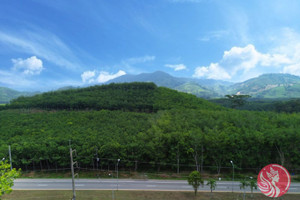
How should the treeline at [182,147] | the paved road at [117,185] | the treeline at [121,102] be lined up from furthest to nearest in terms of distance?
1. the treeline at [121,102]
2. the treeline at [182,147]
3. the paved road at [117,185]

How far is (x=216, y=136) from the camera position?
106 ft

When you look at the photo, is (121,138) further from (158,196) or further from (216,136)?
(216,136)

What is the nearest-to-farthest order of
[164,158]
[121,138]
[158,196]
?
[158,196] < [164,158] < [121,138]

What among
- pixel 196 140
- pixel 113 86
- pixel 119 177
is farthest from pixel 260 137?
pixel 113 86

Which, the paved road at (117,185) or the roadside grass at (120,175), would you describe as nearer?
the paved road at (117,185)

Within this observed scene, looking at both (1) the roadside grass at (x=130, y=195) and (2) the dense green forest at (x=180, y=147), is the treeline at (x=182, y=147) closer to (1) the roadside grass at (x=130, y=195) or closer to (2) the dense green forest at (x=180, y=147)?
(2) the dense green forest at (x=180, y=147)

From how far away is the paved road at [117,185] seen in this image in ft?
88.0

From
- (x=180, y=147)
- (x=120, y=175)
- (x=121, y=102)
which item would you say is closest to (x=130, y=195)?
(x=120, y=175)

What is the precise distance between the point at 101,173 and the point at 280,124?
153 ft

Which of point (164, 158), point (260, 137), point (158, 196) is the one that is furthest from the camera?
point (164, 158)

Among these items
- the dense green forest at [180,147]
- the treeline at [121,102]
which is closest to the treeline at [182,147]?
the dense green forest at [180,147]

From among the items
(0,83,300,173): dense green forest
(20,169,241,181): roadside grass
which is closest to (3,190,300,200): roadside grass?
(20,169,241,181): roadside grass

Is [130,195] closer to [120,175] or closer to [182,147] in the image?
[120,175]

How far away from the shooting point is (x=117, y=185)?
27.7m
